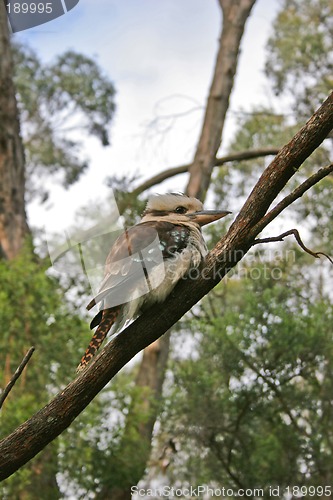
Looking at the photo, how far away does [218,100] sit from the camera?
5953mm

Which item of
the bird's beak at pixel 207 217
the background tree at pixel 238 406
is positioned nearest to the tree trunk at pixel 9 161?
the background tree at pixel 238 406

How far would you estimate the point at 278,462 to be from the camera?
188 inches

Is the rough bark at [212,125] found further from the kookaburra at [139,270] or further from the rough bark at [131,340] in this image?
the rough bark at [131,340]

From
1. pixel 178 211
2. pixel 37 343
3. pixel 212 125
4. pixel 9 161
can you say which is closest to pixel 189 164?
pixel 212 125

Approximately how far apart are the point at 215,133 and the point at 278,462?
2.47 meters

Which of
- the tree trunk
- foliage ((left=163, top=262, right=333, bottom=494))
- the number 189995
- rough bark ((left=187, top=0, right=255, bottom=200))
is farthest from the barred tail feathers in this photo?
the tree trunk

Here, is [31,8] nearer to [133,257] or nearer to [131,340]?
[133,257]

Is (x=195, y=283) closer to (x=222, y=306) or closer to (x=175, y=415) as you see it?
(x=175, y=415)

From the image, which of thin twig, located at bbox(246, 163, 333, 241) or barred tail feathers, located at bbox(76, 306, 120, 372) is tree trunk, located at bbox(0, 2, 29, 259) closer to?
barred tail feathers, located at bbox(76, 306, 120, 372)

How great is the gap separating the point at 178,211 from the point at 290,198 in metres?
0.63

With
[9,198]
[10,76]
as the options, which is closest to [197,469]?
[9,198]

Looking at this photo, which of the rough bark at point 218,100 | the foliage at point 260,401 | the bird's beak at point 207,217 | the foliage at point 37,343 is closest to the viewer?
the bird's beak at point 207,217

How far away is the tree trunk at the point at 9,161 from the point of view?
21.2 ft

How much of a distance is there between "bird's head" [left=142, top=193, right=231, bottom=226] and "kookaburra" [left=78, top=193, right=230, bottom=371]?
0.56ft
